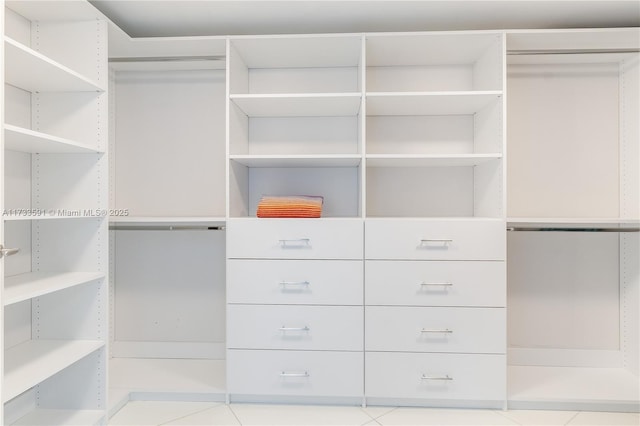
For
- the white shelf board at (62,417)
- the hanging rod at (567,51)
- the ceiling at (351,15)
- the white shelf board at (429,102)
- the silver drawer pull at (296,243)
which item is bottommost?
the white shelf board at (62,417)

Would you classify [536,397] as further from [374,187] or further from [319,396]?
[374,187]

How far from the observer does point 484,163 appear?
2184 mm

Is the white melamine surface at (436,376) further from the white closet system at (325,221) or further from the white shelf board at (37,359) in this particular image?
the white shelf board at (37,359)

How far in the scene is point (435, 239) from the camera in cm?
193

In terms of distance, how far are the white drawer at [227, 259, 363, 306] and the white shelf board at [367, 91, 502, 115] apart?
0.86 meters

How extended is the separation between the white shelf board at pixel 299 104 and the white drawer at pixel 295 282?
0.83 metres

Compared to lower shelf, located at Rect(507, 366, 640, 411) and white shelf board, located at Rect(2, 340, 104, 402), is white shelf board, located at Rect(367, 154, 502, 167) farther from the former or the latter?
white shelf board, located at Rect(2, 340, 104, 402)

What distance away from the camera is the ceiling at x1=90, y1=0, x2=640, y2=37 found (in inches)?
74.7

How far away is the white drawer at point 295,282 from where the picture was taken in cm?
195

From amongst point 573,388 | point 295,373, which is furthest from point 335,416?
point 573,388

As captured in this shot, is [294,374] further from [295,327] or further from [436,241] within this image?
[436,241]

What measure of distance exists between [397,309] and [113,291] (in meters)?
1.79

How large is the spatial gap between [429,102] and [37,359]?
7.20 ft

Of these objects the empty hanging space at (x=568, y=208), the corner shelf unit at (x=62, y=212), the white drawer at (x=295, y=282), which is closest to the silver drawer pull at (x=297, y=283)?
the white drawer at (x=295, y=282)
